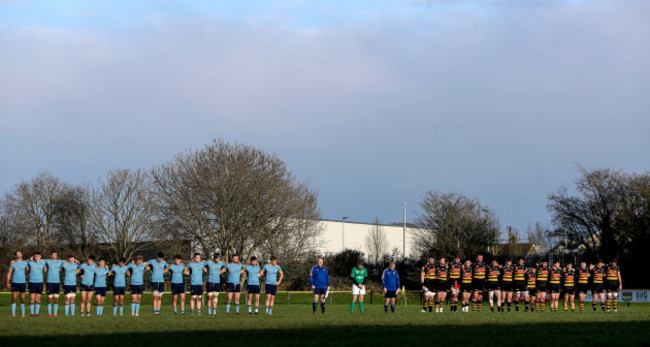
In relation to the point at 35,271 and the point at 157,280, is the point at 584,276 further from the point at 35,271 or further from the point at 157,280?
the point at 35,271

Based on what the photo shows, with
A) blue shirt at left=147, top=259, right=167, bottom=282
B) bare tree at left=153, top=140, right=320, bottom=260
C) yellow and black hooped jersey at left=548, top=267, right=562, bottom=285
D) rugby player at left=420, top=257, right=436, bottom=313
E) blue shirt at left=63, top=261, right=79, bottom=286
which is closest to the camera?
blue shirt at left=63, top=261, right=79, bottom=286

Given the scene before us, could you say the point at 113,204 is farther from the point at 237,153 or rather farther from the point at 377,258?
the point at 377,258

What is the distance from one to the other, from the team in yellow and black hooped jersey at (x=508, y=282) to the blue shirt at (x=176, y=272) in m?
9.72

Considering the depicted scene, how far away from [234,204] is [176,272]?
32465mm

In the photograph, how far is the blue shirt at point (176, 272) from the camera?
29.8m

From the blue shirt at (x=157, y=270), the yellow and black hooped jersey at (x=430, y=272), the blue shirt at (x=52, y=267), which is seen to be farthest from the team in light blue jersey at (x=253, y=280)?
the yellow and black hooped jersey at (x=430, y=272)

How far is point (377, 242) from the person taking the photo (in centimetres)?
9231

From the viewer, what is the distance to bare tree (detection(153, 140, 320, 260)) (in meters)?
62.2

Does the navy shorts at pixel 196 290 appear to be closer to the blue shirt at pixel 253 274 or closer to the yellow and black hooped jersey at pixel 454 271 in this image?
the blue shirt at pixel 253 274

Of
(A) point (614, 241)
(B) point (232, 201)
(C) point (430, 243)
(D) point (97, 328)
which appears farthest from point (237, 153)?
(D) point (97, 328)

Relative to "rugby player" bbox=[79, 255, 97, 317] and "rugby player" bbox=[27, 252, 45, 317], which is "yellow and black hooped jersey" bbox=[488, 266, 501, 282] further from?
"rugby player" bbox=[27, 252, 45, 317]

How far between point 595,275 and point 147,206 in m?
46.1

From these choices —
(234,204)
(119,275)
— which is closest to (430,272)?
(119,275)

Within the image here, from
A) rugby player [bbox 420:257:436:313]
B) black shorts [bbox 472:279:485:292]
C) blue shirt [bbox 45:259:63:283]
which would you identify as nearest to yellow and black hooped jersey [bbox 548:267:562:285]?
black shorts [bbox 472:279:485:292]
